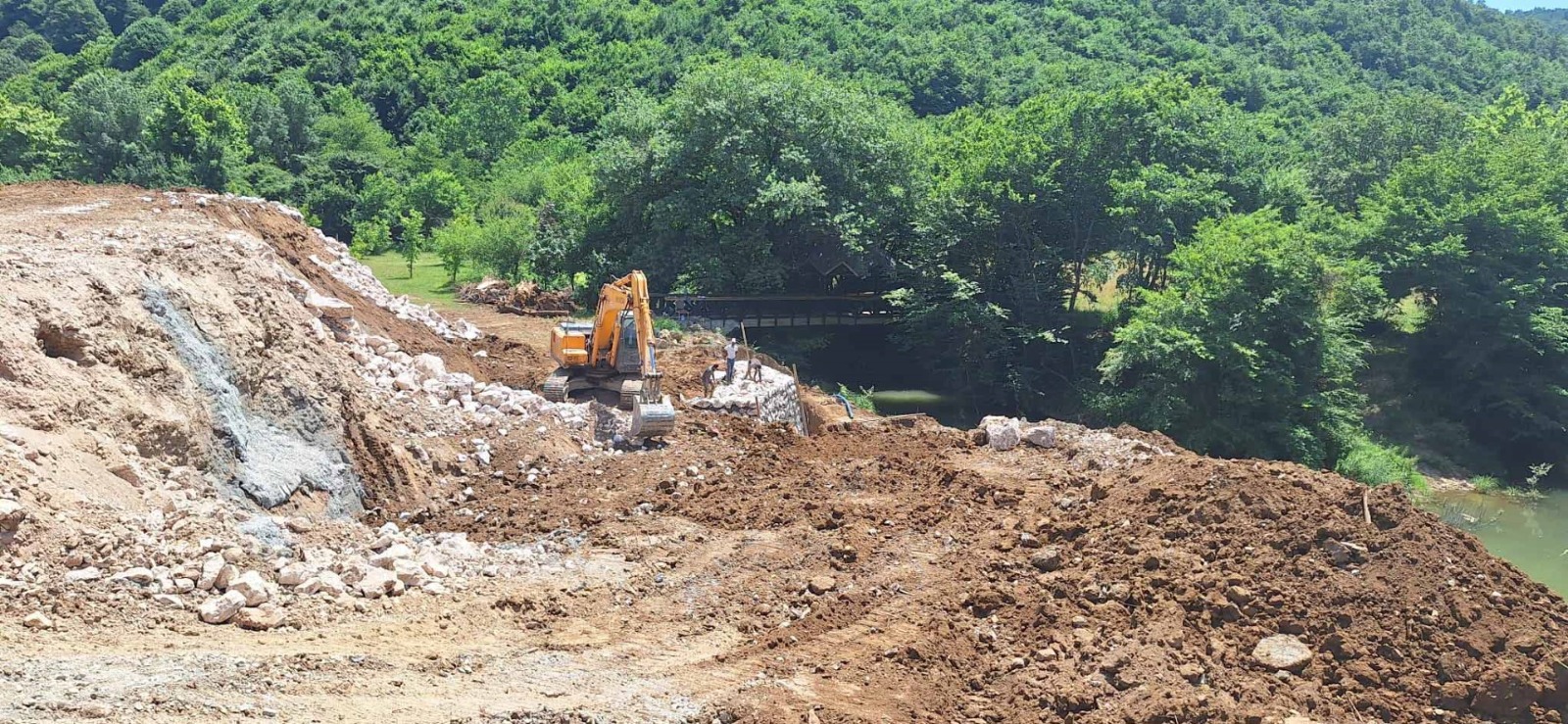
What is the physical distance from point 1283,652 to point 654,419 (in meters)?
8.74

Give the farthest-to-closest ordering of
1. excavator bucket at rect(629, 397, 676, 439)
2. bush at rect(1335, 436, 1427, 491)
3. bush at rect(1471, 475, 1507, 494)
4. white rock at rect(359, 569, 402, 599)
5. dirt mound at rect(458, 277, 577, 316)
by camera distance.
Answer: dirt mound at rect(458, 277, 577, 316) → bush at rect(1471, 475, 1507, 494) → bush at rect(1335, 436, 1427, 491) → excavator bucket at rect(629, 397, 676, 439) → white rock at rect(359, 569, 402, 599)

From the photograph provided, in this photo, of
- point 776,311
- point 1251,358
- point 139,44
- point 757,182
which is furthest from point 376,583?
point 139,44

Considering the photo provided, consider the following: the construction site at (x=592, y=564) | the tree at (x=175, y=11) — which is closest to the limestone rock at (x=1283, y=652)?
the construction site at (x=592, y=564)

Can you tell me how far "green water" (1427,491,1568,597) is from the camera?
22.0 metres

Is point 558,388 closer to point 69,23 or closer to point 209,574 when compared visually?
point 209,574

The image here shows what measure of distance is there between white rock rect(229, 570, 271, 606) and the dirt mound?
768 inches

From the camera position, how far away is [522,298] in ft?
98.8

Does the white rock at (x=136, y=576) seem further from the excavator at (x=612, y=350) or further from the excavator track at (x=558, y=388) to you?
the excavator track at (x=558, y=388)

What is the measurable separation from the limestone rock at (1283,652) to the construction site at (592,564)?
0.03 m

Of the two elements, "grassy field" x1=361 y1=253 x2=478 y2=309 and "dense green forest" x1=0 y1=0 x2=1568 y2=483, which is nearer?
"dense green forest" x1=0 y1=0 x2=1568 y2=483

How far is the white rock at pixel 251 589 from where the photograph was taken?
9688mm

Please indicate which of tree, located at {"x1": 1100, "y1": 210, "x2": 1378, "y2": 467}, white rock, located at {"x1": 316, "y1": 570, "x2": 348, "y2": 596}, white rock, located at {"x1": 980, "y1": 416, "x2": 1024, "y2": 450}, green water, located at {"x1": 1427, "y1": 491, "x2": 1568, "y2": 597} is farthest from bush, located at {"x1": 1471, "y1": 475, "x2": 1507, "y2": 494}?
white rock, located at {"x1": 316, "y1": 570, "x2": 348, "y2": 596}

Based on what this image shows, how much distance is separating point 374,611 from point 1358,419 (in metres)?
23.2

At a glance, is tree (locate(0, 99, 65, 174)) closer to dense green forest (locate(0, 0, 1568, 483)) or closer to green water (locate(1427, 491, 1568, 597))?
dense green forest (locate(0, 0, 1568, 483))
